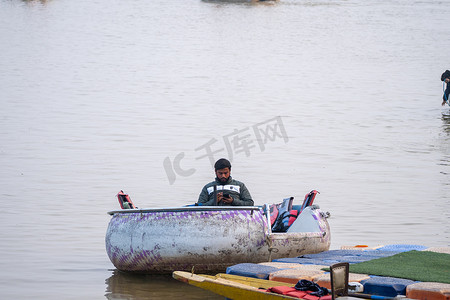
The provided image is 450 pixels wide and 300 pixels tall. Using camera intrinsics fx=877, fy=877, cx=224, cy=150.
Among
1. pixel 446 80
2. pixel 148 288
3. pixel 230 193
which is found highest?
pixel 446 80

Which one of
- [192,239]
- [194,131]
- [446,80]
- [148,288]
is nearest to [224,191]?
[192,239]

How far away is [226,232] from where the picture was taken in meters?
9.80

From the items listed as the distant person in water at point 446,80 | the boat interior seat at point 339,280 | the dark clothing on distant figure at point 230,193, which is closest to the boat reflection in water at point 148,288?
the dark clothing on distant figure at point 230,193

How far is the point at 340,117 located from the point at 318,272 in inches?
758

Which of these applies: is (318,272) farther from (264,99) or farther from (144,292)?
(264,99)

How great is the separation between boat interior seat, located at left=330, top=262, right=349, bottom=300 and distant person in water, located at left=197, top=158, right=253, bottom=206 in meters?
3.08

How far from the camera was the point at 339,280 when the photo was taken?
7555mm

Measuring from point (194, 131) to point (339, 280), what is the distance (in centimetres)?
1649

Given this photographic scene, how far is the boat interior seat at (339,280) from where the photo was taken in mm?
7423

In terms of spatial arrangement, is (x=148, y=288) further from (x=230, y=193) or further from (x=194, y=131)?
(x=194, y=131)

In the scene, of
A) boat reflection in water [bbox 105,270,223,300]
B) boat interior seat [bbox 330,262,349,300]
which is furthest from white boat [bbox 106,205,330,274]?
boat interior seat [bbox 330,262,349,300]

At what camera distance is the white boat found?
9.80m

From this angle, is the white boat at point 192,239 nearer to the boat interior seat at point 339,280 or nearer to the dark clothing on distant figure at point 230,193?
the dark clothing on distant figure at point 230,193

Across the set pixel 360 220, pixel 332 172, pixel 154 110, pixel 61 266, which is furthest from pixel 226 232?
pixel 154 110
